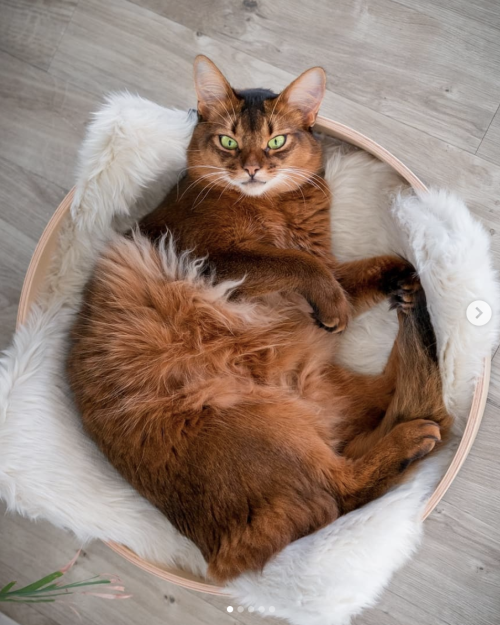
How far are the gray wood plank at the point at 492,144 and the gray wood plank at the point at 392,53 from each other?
2 centimetres

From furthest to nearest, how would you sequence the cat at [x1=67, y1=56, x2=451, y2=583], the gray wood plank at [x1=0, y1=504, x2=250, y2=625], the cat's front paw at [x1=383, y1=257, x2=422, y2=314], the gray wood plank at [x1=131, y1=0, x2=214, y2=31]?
the gray wood plank at [x1=131, y1=0, x2=214, y2=31] → the gray wood plank at [x1=0, y1=504, x2=250, y2=625] → the cat's front paw at [x1=383, y1=257, x2=422, y2=314] → the cat at [x1=67, y1=56, x2=451, y2=583]

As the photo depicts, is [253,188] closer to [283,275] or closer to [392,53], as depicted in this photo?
[283,275]

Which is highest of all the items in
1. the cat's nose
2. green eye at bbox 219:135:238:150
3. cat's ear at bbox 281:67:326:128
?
cat's ear at bbox 281:67:326:128

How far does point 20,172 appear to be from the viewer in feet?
6.70

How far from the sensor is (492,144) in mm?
1819

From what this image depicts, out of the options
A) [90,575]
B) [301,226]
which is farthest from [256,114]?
[90,575]

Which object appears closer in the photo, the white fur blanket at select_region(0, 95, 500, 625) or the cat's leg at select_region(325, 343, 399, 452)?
the white fur blanket at select_region(0, 95, 500, 625)

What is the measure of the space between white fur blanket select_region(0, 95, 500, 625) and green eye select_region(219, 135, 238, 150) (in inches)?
9.3

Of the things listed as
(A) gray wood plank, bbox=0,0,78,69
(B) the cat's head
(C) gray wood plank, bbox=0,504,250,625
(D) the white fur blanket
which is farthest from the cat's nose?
(C) gray wood plank, bbox=0,504,250,625

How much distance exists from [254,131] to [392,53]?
781 millimetres

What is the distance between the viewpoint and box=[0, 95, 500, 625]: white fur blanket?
1.35 m

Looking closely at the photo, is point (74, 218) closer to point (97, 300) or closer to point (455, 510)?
point (97, 300)

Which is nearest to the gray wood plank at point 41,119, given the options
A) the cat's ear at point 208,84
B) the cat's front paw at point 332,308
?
the cat's ear at point 208,84

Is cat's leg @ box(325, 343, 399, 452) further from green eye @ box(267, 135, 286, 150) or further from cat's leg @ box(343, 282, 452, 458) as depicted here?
green eye @ box(267, 135, 286, 150)
